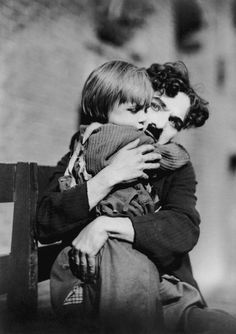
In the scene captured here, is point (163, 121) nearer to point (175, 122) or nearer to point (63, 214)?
point (175, 122)

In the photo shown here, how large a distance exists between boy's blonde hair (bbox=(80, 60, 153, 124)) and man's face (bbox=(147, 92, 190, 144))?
0.27 m

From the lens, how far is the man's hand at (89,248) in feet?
5.53

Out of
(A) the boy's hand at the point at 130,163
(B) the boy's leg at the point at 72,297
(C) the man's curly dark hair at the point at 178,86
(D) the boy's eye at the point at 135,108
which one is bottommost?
(B) the boy's leg at the point at 72,297

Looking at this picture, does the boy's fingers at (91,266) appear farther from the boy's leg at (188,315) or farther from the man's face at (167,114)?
Answer: the man's face at (167,114)

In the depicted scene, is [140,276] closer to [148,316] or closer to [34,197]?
[148,316]

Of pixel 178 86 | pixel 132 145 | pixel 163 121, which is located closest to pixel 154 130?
pixel 163 121

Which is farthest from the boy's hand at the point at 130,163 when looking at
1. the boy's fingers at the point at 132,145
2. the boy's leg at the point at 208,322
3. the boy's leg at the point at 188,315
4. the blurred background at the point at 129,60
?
the blurred background at the point at 129,60

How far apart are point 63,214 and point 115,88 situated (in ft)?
1.83

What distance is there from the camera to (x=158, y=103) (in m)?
2.13

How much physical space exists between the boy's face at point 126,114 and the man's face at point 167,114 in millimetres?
242

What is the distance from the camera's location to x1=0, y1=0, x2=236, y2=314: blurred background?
11.6ft

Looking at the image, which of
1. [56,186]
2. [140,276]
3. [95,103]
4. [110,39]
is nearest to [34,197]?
[56,186]

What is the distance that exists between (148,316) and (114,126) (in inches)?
29.7

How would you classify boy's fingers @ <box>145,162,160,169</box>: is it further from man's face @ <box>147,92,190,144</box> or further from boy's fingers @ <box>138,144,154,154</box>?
man's face @ <box>147,92,190,144</box>
